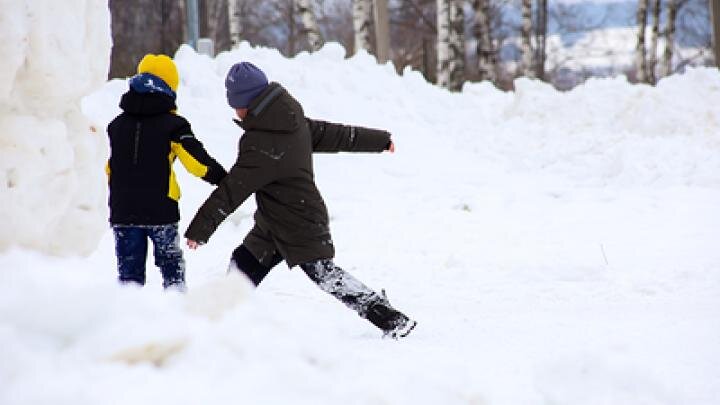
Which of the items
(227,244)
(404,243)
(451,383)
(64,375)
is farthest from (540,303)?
(64,375)

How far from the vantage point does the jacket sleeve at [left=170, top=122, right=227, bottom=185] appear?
3.84 meters

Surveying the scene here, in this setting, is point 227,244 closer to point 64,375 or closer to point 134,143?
point 134,143

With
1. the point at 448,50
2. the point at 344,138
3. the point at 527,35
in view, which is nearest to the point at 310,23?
the point at 448,50

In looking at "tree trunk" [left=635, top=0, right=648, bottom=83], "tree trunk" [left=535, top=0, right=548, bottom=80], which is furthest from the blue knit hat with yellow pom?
"tree trunk" [left=535, top=0, right=548, bottom=80]

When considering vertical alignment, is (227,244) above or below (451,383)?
below

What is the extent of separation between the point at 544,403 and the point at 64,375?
1.57 meters

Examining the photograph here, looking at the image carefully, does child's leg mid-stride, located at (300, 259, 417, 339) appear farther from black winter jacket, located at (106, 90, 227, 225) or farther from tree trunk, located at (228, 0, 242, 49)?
tree trunk, located at (228, 0, 242, 49)

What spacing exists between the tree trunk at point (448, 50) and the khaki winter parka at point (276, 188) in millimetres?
11983

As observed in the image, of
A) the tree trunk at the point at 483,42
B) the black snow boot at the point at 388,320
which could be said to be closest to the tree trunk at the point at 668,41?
the tree trunk at the point at 483,42

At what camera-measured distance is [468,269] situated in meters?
5.62

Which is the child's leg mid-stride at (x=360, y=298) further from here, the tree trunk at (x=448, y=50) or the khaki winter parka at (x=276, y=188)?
the tree trunk at (x=448, y=50)

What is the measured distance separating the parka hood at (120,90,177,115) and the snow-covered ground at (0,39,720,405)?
2.33 feet

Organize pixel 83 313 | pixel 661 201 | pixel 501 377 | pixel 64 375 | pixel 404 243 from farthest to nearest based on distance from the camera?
pixel 661 201
pixel 404 243
pixel 501 377
pixel 83 313
pixel 64 375

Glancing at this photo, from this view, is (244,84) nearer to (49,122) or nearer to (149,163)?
(149,163)
